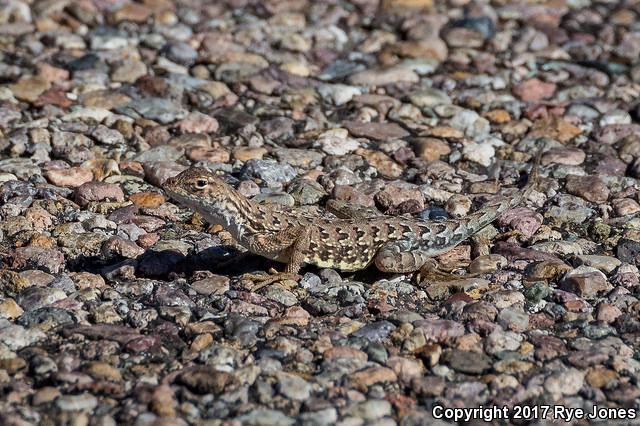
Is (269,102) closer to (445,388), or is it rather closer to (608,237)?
(608,237)

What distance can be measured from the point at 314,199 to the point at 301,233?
5.31ft

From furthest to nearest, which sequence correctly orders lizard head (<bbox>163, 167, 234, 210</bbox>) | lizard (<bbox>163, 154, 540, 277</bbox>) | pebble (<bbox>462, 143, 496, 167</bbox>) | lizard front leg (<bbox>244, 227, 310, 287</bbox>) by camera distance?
pebble (<bbox>462, 143, 496, 167</bbox>) < lizard front leg (<bbox>244, 227, 310, 287</bbox>) < lizard (<bbox>163, 154, 540, 277</bbox>) < lizard head (<bbox>163, 167, 234, 210</bbox>)

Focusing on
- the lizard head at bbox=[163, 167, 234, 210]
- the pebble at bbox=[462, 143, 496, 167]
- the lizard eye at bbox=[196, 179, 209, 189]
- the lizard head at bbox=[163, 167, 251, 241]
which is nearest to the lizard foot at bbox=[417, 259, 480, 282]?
the lizard head at bbox=[163, 167, 251, 241]

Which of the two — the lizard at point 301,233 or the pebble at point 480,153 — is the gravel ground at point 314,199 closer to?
the pebble at point 480,153

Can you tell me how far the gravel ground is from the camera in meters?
6.84

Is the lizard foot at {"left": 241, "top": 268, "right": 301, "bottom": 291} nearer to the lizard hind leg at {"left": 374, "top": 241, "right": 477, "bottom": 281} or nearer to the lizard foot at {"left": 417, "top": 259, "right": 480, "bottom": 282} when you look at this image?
the lizard hind leg at {"left": 374, "top": 241, "right": 477, "bottom": 281}

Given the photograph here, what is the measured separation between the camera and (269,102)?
12094 millimetres

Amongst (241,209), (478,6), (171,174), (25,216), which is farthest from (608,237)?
(478,6)

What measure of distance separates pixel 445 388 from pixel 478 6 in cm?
937

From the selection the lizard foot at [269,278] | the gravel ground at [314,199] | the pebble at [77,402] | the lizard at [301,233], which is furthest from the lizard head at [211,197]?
the pebble at [77,402]

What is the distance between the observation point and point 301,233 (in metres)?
8.38

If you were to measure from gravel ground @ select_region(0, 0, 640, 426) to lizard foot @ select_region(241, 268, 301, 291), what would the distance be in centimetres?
7

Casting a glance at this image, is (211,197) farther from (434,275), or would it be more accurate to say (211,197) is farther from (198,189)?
(434,275)

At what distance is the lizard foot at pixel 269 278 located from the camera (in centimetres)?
823
